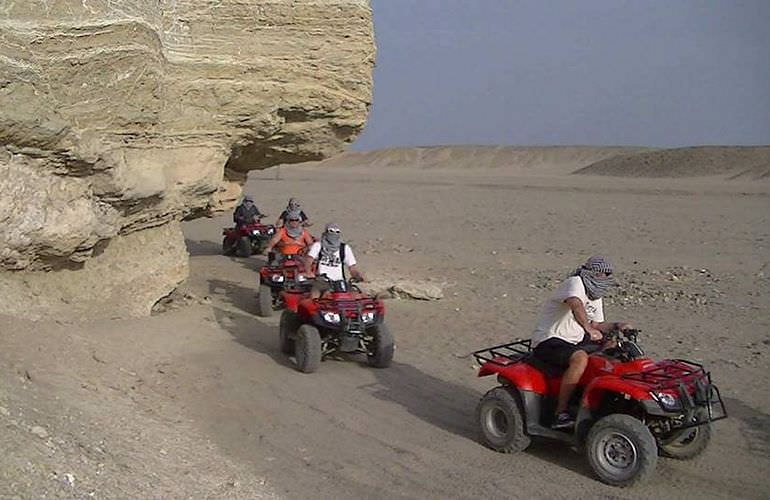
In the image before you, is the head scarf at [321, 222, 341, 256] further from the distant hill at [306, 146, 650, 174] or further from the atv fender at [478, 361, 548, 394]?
the distant hill at [306, 146, 650, 174]

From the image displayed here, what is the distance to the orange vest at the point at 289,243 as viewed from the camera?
44.8 feet

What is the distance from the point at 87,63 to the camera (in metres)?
9.25

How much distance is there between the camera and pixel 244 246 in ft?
64.1

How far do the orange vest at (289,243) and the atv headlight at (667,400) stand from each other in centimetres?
831

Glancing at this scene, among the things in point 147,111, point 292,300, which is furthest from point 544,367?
point 147,111

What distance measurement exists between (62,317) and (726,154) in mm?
64344

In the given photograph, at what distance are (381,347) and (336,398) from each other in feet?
4.07

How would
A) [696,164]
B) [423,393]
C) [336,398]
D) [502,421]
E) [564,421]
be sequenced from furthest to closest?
[696,164], [423,393], [336,398], [502,421], [564,421]

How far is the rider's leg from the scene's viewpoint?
6500mm

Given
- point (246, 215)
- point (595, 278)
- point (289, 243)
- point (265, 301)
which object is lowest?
point (265, 301)

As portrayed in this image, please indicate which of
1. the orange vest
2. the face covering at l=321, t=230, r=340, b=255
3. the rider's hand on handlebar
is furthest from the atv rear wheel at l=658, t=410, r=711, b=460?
the orange vest

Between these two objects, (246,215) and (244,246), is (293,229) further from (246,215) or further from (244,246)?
(246,215)

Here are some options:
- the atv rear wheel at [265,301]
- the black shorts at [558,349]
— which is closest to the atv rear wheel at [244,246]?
the atv rear wheel at [265,301]

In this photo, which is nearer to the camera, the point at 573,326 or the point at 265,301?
the point at 573,326
